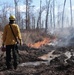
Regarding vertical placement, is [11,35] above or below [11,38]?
above

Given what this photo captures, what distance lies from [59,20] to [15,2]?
4586 centimetres

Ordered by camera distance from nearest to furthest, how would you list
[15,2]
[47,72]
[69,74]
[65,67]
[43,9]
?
[69,74], [47,72], [65,67], [15,2], [43,9]

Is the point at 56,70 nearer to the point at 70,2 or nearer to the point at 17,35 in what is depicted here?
the point at 17,35

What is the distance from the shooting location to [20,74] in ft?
33.9

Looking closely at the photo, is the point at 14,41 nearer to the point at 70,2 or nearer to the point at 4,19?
the point at 4,19

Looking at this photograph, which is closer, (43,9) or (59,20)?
(43,9)

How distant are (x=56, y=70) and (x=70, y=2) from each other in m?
63.6

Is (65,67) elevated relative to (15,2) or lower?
lower

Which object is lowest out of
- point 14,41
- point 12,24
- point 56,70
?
point 56,70

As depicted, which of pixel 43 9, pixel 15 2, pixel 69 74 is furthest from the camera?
pixel 43 9

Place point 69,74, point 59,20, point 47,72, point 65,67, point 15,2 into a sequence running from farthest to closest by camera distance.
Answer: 1. point 59,20
2. point 15,2
3. point 65,67
4. point 47,72
5. point 69,74

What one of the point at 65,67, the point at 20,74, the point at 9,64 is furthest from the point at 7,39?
the point at 65,67

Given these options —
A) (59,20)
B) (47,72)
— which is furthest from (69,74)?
(59,20)

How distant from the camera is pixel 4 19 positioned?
59.1 m
